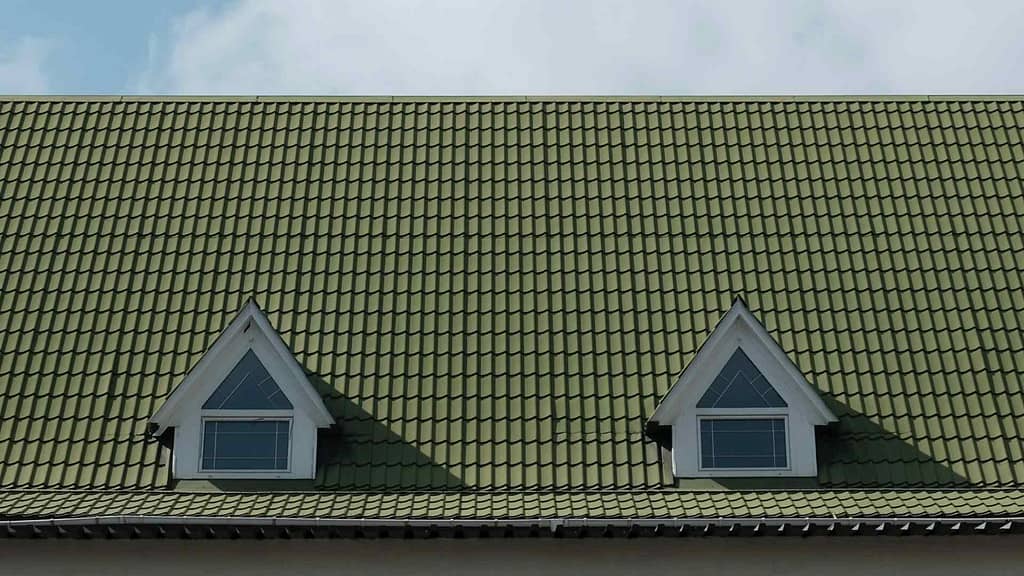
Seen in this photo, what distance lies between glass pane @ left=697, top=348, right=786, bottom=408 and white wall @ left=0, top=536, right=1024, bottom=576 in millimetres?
1530

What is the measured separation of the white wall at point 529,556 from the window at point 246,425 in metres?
1.13

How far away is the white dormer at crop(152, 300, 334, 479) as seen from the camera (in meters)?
14.5

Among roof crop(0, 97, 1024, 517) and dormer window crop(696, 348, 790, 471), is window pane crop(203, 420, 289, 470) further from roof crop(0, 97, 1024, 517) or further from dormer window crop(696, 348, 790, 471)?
dormer window crop(696, 348, 790, 471)

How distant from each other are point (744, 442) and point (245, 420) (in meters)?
4.88

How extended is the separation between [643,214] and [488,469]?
4849mm

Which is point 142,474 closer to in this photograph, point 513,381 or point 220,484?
point 220,484

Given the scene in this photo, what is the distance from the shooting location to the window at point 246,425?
14617 mm

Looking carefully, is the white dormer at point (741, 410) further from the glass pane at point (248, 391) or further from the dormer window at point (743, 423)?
the glass pane at point (248, 391)

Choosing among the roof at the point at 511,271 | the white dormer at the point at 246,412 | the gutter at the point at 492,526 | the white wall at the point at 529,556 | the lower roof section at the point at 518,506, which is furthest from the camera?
the roof at the point at 511,271

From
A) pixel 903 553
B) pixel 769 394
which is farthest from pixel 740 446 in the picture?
pixel 903 553

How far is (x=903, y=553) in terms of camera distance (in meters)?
13.7

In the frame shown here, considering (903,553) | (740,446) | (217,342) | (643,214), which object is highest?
(643,214)

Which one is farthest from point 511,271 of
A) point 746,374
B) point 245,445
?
point 245,445

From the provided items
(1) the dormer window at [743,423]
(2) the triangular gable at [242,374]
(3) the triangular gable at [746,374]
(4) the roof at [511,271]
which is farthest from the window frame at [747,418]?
(2) the triangular gable at [242,374]
